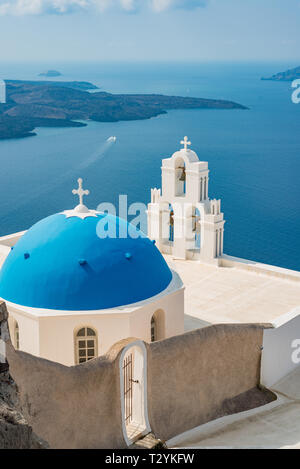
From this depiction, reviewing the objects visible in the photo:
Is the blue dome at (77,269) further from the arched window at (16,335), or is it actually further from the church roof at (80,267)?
the arched window at (16,335)

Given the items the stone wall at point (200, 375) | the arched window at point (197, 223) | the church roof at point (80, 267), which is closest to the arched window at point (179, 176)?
the arched window at point (197, 223)

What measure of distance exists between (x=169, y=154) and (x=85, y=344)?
67.8 meters

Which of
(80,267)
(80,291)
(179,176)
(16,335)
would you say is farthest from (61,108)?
(80,291)

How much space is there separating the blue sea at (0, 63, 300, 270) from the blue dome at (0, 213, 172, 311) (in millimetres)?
31363

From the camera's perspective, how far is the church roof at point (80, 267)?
14.7 metres

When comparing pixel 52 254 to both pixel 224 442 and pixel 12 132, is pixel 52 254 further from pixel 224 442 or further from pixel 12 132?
pixel 12 132

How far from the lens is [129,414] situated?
46.2 feet

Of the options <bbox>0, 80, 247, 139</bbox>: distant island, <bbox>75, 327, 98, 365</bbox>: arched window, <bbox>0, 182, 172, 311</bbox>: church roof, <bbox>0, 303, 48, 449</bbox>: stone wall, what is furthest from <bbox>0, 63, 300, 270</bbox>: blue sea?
<bbox>0, 303, 48, 449</bbox>: stone wall

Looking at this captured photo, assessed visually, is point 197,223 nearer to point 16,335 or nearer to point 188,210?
point 188,210

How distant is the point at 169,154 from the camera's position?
81125mm

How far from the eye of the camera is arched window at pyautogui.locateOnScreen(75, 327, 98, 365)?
1475cm

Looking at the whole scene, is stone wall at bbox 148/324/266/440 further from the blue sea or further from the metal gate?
the blue sea

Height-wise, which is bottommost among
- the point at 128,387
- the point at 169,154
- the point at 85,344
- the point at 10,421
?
the point at 169,154
